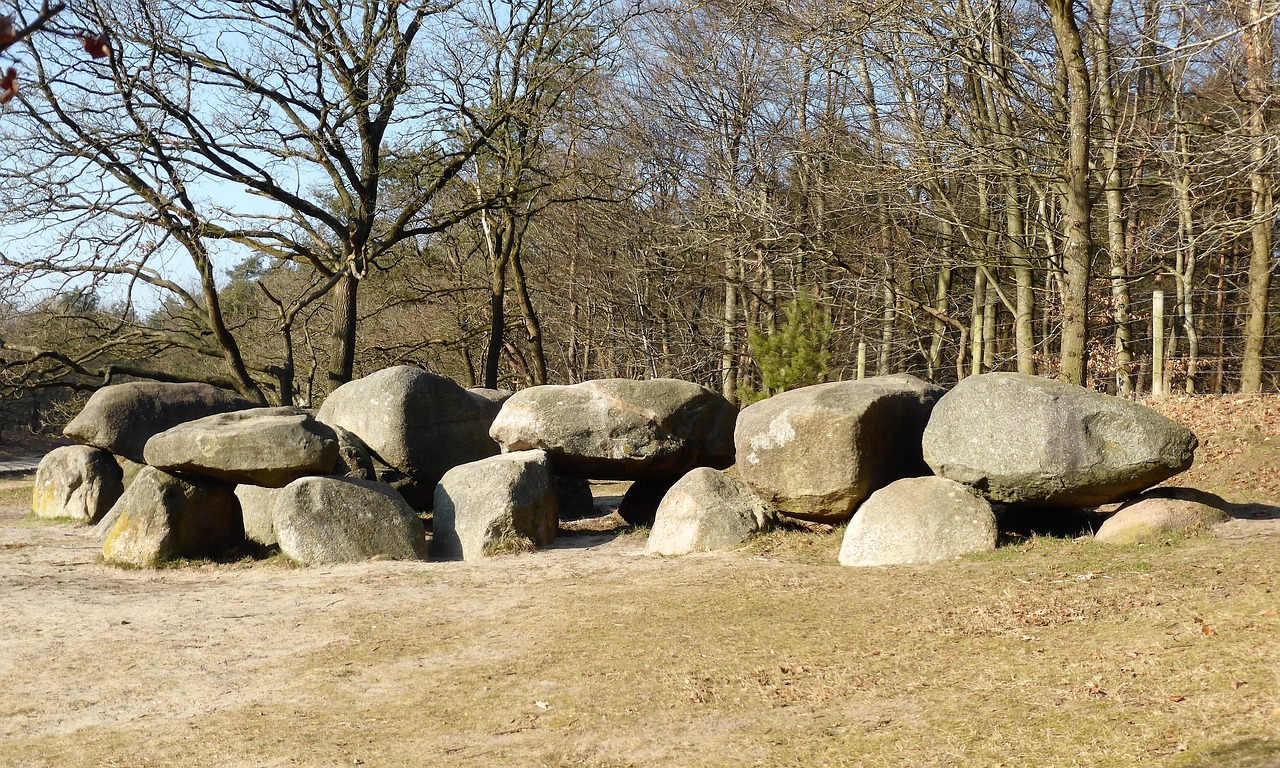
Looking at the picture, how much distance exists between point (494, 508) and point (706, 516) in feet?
7.20

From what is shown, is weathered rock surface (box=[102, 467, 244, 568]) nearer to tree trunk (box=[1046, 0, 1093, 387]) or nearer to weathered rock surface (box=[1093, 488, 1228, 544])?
weathered rock surface (box=[1093, 488, 1228, 544])

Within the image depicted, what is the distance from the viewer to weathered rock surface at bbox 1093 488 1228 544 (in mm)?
8578

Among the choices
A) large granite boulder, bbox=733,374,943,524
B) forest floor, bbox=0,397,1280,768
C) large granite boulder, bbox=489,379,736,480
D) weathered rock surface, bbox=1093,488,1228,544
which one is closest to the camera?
forest floor, bbox=0,397,1280,768

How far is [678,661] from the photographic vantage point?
662cm

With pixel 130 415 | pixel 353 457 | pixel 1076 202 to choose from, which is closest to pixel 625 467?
pixel 353 457

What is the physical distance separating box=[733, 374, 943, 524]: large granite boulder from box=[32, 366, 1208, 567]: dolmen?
2 cm

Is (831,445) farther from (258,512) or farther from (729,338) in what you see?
(729,338)

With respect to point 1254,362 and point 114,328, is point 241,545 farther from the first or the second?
point 1254,362

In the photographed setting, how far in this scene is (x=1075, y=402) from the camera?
8875 millimetres

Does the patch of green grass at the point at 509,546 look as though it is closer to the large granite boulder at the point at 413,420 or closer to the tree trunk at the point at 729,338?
the large granite boulder at the point at 413,420

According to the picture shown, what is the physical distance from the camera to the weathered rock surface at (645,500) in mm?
12914

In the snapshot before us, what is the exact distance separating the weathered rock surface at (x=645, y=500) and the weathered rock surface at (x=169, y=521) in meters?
4.48

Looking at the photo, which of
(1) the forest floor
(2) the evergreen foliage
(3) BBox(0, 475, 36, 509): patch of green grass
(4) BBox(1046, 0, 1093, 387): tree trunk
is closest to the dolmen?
(1) the forest floor

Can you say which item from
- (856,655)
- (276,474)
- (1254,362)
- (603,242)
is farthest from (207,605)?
(603,242)
